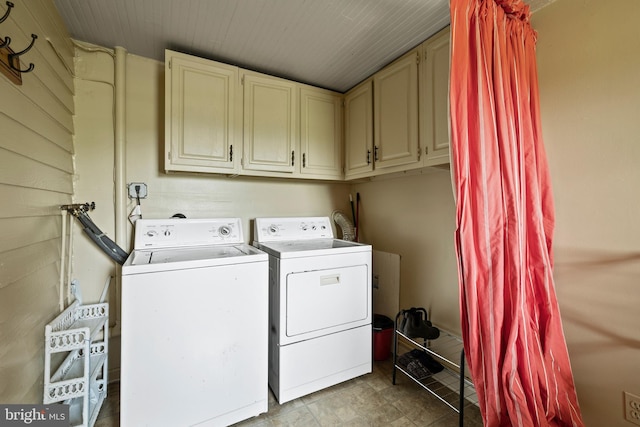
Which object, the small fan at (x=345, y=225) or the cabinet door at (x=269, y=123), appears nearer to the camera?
the cabinet door at (x=269, y=123)

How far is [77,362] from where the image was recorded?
1536 mm

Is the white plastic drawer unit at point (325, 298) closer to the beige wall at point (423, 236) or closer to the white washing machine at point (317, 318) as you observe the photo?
the white washing machine at point (317, 318)

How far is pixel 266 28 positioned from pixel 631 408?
270 centimetres

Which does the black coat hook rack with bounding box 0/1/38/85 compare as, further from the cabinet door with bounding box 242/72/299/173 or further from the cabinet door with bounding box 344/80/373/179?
the cabinet door with bounding box 344/80/373/179

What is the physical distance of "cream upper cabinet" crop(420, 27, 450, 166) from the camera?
5.24ft

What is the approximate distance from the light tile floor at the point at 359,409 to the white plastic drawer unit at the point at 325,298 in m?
0.45

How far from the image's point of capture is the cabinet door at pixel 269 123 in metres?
2.06

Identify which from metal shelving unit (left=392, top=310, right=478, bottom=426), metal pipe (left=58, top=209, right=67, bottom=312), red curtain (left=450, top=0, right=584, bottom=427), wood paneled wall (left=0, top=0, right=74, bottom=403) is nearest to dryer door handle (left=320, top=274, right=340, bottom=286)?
metal shelving unit (left=392, top=310, right=478, bottom=426)

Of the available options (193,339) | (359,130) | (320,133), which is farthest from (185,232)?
(359,130)

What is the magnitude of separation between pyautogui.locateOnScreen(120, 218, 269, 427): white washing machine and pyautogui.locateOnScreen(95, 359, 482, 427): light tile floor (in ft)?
0.63

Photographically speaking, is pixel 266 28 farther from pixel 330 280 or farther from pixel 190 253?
pixel 330 280

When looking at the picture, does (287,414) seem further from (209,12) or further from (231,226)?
(209,12)

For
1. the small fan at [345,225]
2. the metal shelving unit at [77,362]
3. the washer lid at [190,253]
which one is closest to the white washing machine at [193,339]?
the washer lid at [190,253]

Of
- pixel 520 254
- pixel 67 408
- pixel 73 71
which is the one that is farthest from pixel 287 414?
pixel 73 71
